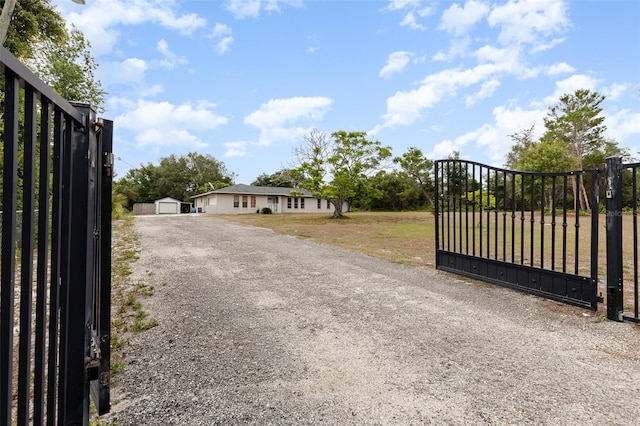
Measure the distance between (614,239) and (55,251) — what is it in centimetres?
431

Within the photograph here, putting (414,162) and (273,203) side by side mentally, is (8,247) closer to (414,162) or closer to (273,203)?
(414,162)

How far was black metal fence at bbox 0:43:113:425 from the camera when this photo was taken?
866 millimetres

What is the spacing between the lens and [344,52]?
13047mm

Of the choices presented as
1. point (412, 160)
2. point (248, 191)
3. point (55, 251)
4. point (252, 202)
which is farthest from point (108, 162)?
point (252, 202)

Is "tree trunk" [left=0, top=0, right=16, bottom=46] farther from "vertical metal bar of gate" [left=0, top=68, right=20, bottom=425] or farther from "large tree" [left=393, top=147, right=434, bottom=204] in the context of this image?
"large tree" [left=393, top=147, right=434, bottom=204]

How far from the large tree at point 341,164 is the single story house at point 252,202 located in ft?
26.5

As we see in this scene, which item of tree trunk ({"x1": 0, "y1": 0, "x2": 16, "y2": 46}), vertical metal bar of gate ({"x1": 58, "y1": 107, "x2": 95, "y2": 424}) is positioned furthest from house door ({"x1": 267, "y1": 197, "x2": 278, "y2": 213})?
vertical metal bar of gate ({"x1": 58, "y1": 107, "x2": 95, "y2": 424})

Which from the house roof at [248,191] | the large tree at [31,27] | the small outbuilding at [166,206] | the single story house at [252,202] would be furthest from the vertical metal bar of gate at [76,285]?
the small outbuilding at [166,206]

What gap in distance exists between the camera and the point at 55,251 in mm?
1188

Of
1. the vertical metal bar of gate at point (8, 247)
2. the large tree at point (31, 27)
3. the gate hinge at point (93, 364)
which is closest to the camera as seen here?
the vertical metal bar of gate at point (8, 247)

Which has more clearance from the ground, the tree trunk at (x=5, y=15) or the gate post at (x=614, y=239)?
the tree trunk at (x=5, y=15)

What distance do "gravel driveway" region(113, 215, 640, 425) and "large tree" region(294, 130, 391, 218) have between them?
52.4 feet

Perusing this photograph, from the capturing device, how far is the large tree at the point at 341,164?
1992 centimetres

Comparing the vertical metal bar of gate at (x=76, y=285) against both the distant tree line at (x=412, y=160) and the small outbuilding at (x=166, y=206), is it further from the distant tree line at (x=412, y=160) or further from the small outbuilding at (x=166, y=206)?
the small outbuilding at (x=166, y=206)
